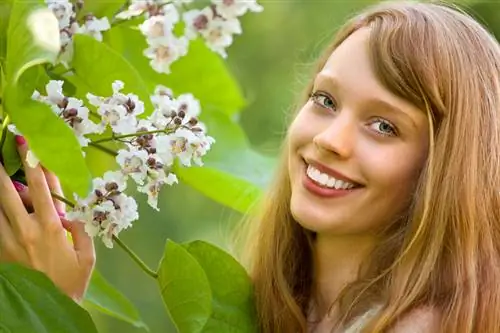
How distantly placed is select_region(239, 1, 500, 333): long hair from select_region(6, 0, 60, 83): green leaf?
0.28 m

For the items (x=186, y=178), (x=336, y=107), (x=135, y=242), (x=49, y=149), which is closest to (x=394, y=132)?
(x=336, y=107)

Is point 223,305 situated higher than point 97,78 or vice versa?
point 97,78

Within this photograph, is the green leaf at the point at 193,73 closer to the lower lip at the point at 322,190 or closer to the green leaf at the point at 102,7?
the green leaf at the point at 102,7

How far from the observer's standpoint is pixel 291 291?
3.05 ft

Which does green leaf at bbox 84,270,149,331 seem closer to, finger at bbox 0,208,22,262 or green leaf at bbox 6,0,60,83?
finger at bbox 0,208,22,262

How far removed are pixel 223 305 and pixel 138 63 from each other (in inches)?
8.4

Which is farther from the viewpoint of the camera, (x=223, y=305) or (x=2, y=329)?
(x=223, y=305)

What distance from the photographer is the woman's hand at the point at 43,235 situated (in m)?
0.74

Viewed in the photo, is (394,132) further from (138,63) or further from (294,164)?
(138,63)

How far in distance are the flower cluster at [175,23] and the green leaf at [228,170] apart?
9 cm

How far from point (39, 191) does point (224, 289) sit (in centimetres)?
16

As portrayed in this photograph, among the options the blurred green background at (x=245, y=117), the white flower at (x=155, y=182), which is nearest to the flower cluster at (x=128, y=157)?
the white flower at (x=155, y=182)

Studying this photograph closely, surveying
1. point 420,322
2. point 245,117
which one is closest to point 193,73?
point 420,322

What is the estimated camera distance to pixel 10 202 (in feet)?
2.45
